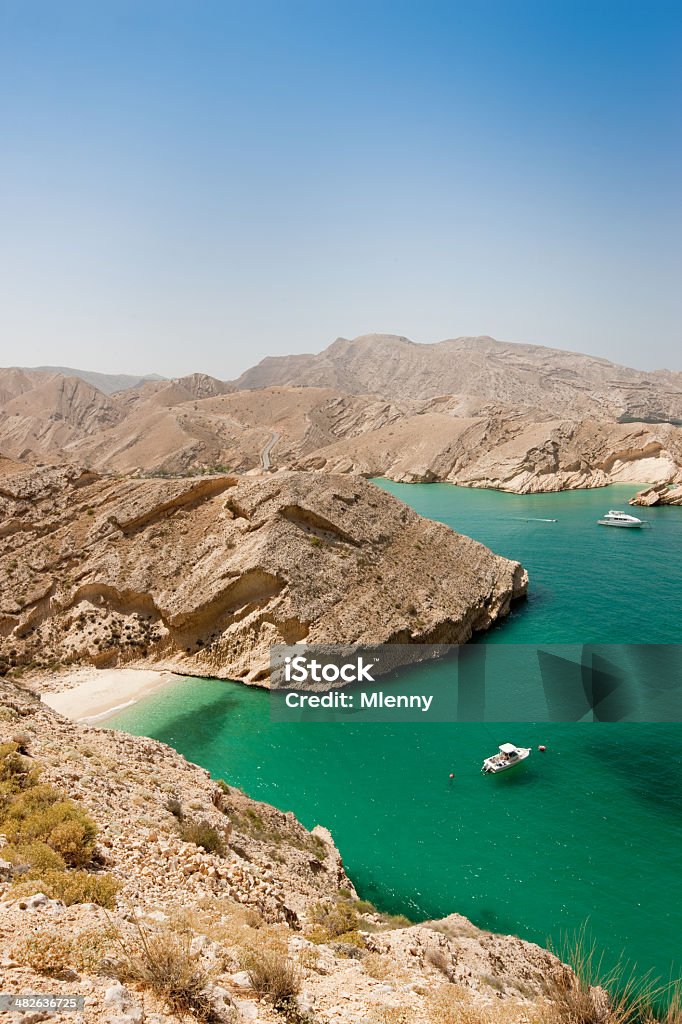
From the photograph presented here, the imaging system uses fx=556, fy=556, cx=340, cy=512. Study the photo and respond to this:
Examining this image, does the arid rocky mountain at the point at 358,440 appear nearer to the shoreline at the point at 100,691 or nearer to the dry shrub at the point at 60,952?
the shoreline at the point at 100,691

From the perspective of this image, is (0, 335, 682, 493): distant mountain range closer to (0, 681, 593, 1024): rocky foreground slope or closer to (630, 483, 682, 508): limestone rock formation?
(630, 483, 682, 508): limestone rock formation

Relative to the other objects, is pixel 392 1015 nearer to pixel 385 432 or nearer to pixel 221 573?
pixel 221 573

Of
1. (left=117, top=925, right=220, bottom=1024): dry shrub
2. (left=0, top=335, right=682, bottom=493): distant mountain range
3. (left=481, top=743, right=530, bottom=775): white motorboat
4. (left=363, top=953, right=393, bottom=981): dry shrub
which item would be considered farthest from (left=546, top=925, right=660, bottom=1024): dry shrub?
(left=0, top=335, right=682, bottom=493): distant mountain range

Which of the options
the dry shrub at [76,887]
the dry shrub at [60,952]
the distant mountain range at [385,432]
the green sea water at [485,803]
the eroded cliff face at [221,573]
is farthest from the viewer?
the distant mountain range at [385,432]

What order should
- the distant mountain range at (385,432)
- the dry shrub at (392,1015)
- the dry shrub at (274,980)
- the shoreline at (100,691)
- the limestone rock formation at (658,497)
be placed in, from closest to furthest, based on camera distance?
the dry shrub at (274,980)
the dry shrub at (392,1015)
the shoreline at (100,691)
the limestone rock formation at (658,497)
the distant mountain range at (385,432)

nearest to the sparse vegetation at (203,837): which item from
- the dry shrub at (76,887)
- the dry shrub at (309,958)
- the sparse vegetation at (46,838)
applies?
the sparse vegetation at (46,838)

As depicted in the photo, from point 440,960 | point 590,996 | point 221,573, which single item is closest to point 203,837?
point 440,960

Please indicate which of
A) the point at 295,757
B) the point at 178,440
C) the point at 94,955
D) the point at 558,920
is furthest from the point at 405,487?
the point at 94,955
